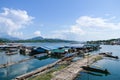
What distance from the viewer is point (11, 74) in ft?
129

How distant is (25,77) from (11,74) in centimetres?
718

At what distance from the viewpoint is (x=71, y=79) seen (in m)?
32.8

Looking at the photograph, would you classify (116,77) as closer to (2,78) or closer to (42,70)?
(42,70)

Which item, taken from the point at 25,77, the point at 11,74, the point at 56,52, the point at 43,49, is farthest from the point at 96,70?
the point at 43,49

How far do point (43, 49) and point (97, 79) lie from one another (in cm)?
5056

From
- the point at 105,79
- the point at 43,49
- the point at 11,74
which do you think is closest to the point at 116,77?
the point at 105,79

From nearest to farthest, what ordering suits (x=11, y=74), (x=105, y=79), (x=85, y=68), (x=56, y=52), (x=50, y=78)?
(x=50, y=78) < (x=105, y=79) < (x=11, y=74) < (x=85, y=68) < (x=56, y=52)

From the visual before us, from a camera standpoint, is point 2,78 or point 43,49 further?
point 43,49

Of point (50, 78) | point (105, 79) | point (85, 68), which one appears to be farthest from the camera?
point (85, 68)

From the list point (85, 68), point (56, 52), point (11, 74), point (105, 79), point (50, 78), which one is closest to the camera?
point (50, 78)

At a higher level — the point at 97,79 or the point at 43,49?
the point at 43,49

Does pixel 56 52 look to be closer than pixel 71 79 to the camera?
No

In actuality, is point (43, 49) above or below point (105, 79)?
above

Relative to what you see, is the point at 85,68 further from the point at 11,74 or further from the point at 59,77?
the point at 11,74
